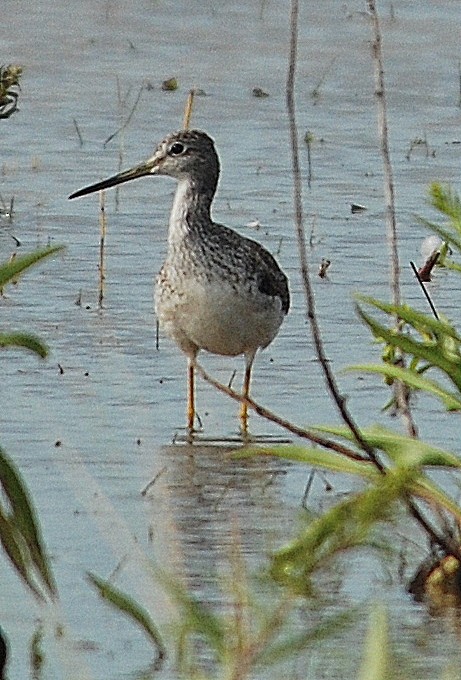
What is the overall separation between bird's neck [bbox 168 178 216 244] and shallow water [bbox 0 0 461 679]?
53cm

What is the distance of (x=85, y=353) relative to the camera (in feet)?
28.7

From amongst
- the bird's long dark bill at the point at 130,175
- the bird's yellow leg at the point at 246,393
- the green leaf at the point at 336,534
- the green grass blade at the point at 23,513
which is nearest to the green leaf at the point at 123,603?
the green grass blade at the point at 23,513

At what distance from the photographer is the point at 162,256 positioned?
1038 cm

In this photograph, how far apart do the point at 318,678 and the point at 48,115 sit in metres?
8.55

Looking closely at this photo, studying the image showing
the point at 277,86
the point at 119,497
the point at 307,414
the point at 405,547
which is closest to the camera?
the point at 405,547

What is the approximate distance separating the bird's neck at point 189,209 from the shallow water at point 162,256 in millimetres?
534

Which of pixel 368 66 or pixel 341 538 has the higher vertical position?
pixel 368 66

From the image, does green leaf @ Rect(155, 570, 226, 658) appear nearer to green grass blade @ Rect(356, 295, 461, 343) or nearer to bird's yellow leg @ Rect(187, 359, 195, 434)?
green grass blade @ Rect(356, 295, 461, 343)

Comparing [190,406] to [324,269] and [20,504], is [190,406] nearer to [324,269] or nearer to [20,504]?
[324,269]

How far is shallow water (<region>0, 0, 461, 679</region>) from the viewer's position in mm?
6102

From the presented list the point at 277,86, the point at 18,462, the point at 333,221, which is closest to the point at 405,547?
the point at 18,462

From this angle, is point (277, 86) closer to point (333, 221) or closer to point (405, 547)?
point (333, 221)

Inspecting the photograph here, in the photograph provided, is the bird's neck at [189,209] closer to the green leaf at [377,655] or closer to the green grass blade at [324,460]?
the green grass blade at [324,460]

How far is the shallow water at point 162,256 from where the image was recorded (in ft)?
20.0
